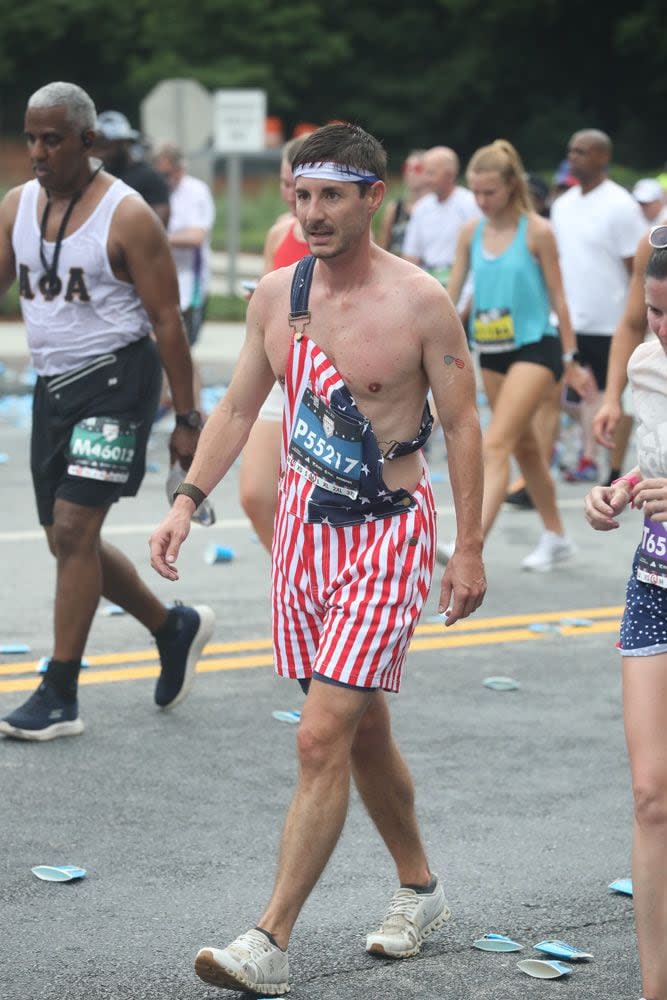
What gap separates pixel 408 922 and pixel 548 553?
4.81 m

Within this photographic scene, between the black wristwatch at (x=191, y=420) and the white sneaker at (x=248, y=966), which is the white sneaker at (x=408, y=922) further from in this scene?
the black wristwatch at (x=191, y=420)

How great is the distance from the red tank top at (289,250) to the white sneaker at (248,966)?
3605 mm

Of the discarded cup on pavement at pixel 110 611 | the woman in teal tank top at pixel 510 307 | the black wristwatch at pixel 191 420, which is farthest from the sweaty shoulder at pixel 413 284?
the woman in teal tank top at pixel 510 307

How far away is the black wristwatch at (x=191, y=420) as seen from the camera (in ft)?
19.5

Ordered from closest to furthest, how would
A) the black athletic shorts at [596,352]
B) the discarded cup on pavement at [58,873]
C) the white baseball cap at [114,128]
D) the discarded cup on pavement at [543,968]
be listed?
the discarded cup on pavement at [543,968], the discarded cup on pavement at [58,873], the white baseball cap at [114,128], the black athletic shorts at [596,352]

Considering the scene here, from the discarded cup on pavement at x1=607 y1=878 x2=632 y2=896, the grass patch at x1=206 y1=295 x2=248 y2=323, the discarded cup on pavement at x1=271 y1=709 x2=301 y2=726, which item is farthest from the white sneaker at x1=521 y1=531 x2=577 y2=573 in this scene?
the grass patch at x1=206 y1=295 x2=248 y2=323

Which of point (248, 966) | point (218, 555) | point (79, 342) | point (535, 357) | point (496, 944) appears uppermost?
point (79, 342)

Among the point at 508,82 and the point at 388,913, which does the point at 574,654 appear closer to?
the point at 388,913

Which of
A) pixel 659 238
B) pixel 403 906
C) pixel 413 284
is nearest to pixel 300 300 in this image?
pixel 413 284

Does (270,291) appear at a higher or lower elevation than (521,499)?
higher

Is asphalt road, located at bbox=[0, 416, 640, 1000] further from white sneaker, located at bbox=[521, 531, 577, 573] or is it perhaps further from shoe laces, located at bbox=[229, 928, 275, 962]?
white sneaker, located at bbox=[521, 531, 577, 573]

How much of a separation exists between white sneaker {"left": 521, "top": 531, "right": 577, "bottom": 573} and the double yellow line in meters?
0.83

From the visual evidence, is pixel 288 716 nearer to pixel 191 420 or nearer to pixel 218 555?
pixel 191 420

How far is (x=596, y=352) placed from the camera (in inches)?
438
